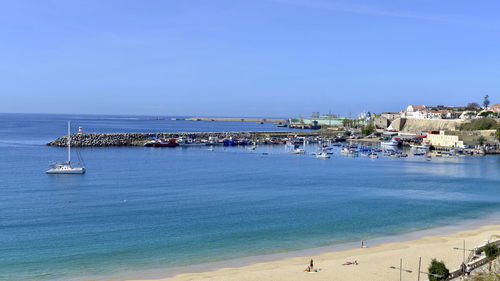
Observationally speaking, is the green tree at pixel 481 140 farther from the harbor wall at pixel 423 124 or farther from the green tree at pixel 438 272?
the green tree at pixel 438 272

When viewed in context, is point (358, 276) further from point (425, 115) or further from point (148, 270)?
point (425, 115)

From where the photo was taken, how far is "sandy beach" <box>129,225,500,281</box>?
1559cm

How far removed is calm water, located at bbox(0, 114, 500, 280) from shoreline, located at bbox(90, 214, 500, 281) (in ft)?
2.31

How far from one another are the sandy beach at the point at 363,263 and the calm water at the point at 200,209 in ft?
5.33

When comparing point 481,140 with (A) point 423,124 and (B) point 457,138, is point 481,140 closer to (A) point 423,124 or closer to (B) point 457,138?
(B) point 457,138

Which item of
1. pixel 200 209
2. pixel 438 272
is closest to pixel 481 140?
pixel 200 209

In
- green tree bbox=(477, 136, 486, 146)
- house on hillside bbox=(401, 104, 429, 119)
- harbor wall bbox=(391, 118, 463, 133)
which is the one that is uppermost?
house on hillside bbox=(401, 104, 429, 119)

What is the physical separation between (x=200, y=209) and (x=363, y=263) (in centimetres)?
1117

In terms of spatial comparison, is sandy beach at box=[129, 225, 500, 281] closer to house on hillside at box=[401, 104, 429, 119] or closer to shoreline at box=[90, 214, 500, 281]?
shoreline at box=[90, 214, 500, 281]

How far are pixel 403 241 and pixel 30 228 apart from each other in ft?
56.5

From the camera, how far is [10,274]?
15781 mm

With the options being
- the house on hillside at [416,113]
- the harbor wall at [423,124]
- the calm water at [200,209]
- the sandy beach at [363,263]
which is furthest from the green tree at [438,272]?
the house on hillside at [416,113]

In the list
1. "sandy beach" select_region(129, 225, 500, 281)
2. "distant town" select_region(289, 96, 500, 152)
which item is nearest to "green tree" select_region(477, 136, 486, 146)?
"distant town" select_region(289, 96, 500, 152)

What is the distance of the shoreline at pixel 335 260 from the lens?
51.5 feet
